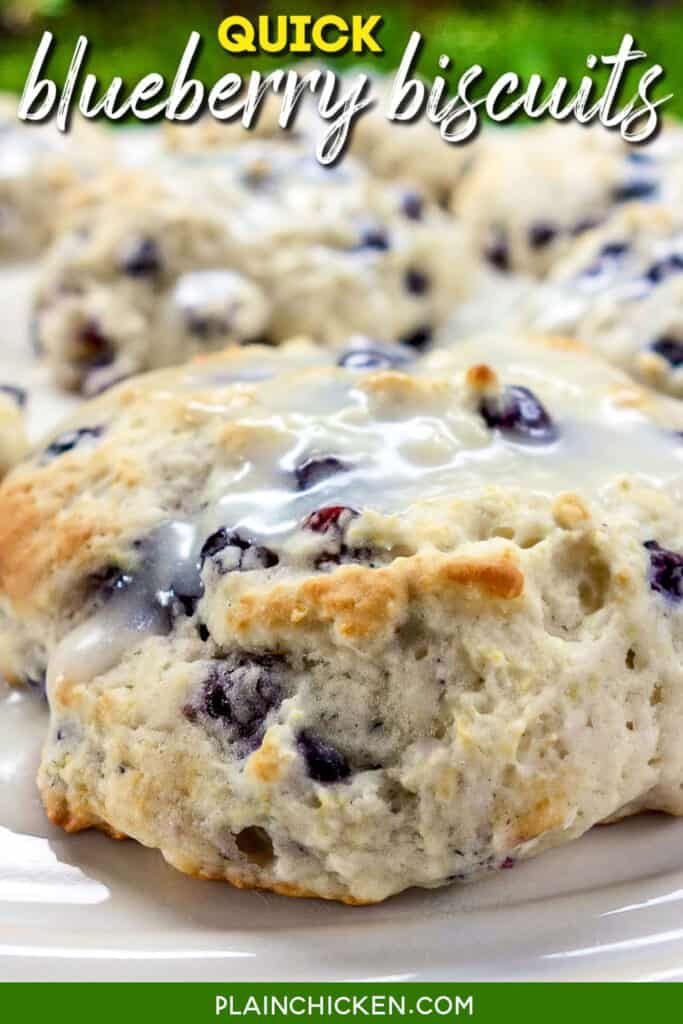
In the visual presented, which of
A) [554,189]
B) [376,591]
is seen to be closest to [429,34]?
[554,189]

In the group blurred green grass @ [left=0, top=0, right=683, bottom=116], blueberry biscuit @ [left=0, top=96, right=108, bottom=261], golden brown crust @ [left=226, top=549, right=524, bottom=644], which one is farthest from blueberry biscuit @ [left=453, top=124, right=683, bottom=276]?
golden brown crust @ [left=226, top=549, right=524, bottom=644]

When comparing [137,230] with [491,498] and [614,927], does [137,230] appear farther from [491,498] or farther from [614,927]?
[614,927]

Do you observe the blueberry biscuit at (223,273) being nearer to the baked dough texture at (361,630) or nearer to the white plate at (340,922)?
the baked dough texture at (361,630)
